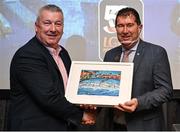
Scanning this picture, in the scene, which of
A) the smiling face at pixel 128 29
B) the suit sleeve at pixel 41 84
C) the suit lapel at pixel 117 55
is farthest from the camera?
the suit lapel at pixel 117 55

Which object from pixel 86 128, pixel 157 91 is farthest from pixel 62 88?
pixel 86 128

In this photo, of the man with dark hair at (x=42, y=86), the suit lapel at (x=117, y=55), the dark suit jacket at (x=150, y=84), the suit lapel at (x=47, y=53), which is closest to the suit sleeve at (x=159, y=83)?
the dark suit jacket at (x=150, y=84)

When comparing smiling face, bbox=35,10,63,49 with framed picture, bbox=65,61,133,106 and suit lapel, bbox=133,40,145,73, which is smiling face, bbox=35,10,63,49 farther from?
suit lapel, bbox=133,40,145,73

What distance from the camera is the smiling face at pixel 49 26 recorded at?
193 centimetres

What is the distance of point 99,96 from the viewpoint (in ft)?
6.54

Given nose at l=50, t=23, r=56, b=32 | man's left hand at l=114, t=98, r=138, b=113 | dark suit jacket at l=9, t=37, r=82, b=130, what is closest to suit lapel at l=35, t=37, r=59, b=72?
dark suit jacket at l=9, t=37, r=82, b=130

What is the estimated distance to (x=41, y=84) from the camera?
1.87 m

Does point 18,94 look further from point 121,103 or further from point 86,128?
point 86,128

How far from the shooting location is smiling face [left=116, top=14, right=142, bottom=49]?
2.07 meters

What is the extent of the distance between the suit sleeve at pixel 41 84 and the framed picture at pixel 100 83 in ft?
0.34

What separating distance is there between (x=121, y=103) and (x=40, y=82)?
0.46 m

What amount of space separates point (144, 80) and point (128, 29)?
12.5 inches

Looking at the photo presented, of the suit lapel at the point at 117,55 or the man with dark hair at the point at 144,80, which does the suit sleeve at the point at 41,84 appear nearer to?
the man with dark hair at the point at 144,80

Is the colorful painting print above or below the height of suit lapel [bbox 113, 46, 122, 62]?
below
